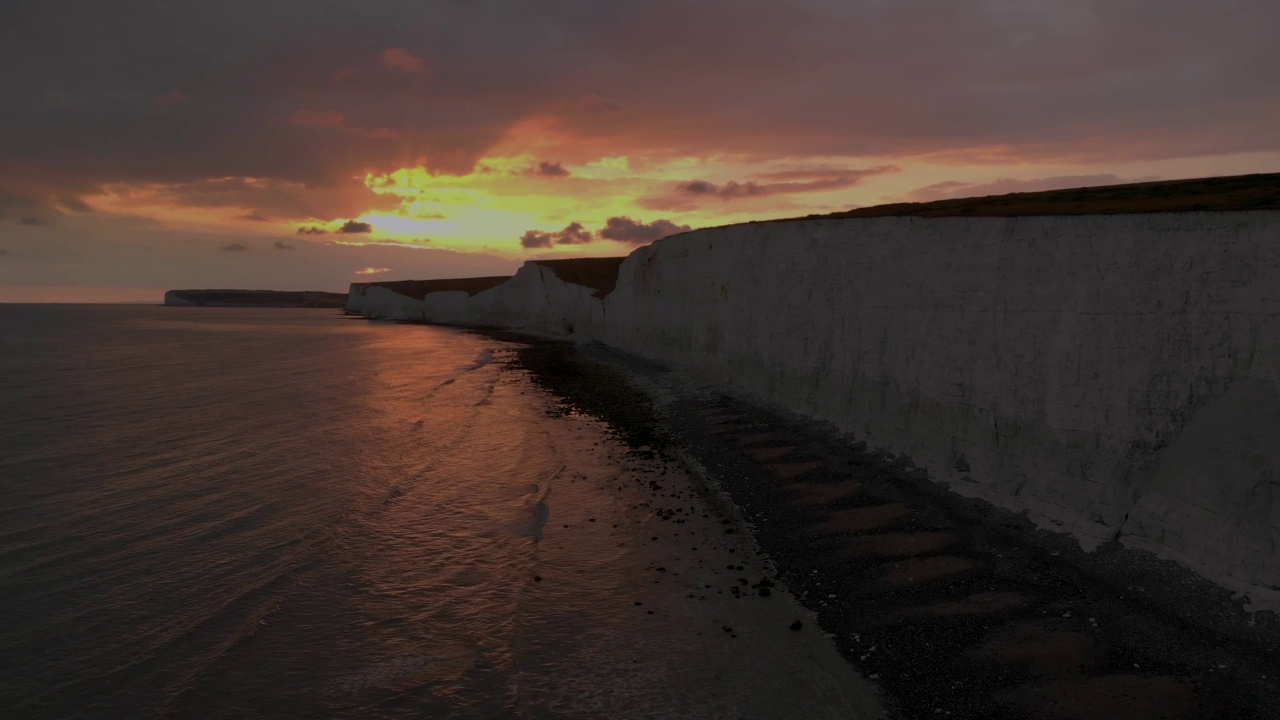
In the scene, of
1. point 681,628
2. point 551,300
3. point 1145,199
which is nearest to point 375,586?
point 681,628

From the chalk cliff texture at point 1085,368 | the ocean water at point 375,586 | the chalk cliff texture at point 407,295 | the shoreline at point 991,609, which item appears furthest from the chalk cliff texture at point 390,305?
the shoreline at point 991,609

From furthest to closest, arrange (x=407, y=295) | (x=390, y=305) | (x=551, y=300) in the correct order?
(x=390, y=305), (x=407, y=295), (x=551, y=300)

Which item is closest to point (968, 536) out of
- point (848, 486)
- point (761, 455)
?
point (848, 486)

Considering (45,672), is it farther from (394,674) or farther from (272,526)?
(272,526)

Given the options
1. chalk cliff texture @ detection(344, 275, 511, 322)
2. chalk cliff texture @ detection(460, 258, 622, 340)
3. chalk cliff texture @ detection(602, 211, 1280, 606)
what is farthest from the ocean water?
chalk cliff texture @ detection(344, 275, 511, 322)

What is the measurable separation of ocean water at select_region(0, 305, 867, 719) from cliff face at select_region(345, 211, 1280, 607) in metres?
4.38

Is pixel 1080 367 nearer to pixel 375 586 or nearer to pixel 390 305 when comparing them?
pixel 375 586

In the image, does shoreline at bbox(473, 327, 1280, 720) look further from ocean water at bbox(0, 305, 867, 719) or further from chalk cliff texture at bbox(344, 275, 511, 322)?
chalk cliff texture at bbox(344, 275, 511, 322)

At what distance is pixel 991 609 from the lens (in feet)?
24.5

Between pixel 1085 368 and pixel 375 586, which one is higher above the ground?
pixel 1085 368

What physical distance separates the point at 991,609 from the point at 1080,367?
4.08 m

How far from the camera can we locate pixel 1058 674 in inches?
249

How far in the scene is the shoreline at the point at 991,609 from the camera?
604cm

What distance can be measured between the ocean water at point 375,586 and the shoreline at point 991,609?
2.36 ft
